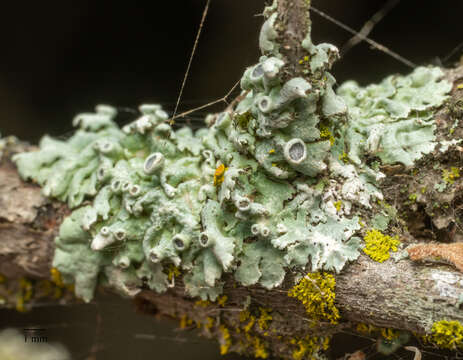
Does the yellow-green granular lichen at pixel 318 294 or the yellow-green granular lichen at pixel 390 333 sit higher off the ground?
the yellow-green granular lichen at pixel 318 294

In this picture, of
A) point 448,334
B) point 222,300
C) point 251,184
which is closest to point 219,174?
point 251,184

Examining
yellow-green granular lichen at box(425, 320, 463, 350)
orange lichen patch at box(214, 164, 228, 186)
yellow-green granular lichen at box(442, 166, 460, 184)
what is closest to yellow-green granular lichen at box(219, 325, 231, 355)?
orange lichen patch at box(214, 164, 228, 186)

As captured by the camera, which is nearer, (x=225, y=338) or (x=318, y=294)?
(x=318, y=294)

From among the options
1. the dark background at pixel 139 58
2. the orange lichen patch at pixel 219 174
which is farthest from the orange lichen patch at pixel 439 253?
the dark background at pixel 139 58

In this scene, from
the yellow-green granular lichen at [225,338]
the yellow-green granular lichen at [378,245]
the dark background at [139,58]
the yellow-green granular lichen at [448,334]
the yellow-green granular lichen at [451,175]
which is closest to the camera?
the yellow-green granular lichen at [448,334]

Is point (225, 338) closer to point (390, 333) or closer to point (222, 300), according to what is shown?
point (222, 300)

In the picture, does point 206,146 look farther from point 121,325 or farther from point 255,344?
point 121,325

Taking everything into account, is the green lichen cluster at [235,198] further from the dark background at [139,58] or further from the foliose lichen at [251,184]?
the dark background at [139,58]

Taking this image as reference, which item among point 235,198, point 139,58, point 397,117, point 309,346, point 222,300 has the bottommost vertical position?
point 309,346
